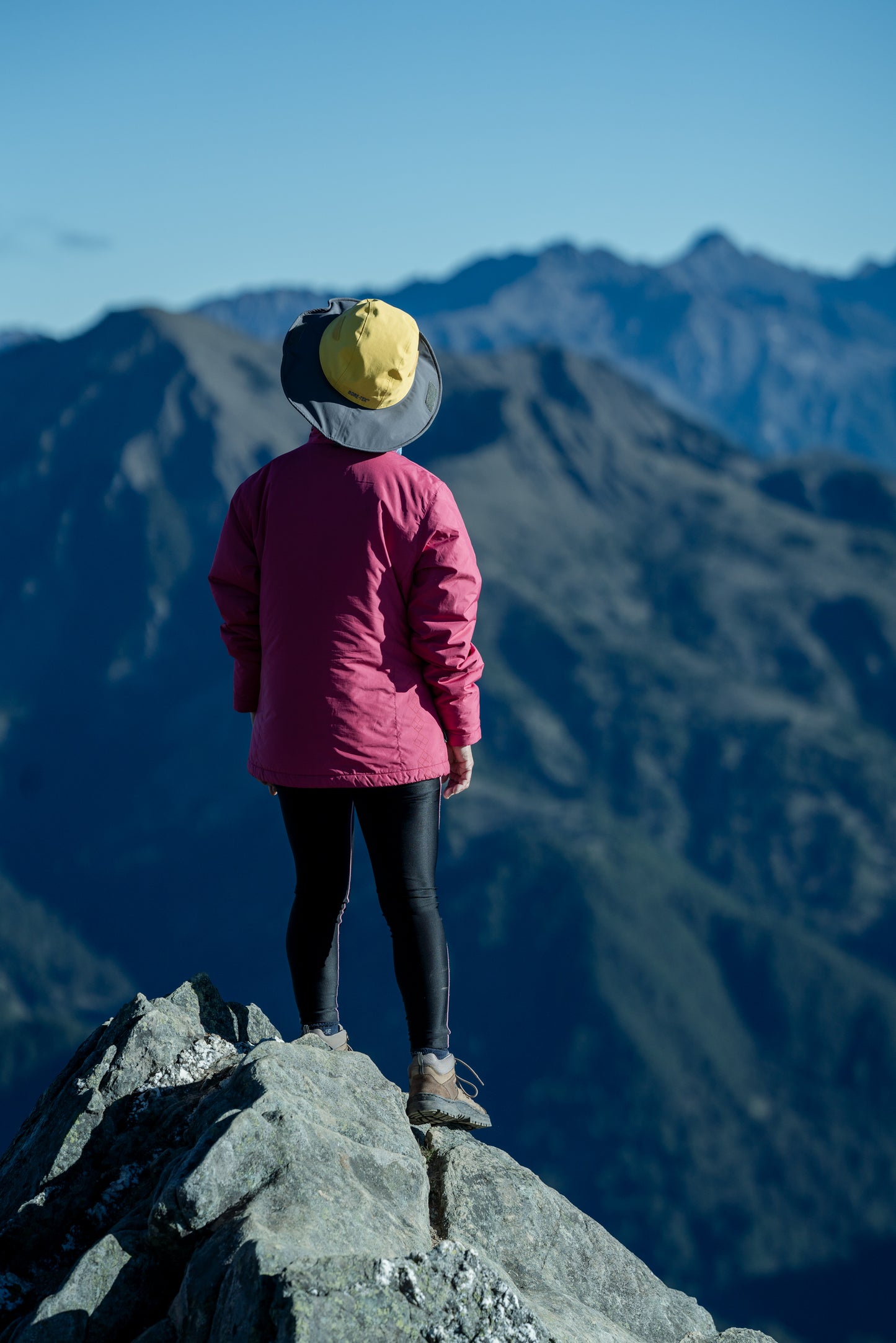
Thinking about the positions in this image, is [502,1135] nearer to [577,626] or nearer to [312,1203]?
[577,626]

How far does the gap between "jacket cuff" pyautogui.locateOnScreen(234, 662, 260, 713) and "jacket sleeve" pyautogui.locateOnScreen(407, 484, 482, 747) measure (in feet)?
2.64

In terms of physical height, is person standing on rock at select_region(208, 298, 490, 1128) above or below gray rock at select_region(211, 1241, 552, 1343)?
above

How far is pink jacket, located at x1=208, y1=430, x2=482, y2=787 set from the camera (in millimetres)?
4562

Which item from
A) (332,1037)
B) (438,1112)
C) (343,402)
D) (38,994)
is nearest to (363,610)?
(343,402)

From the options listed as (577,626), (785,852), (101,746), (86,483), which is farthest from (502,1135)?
(86,483)

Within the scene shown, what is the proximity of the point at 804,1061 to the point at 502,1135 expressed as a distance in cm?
2999

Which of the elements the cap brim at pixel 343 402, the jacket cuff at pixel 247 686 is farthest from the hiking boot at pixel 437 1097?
the cap brim at pixel 343 402

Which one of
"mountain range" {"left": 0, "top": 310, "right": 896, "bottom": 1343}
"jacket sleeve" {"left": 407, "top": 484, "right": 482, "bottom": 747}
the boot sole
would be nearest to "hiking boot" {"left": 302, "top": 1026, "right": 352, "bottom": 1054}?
the boot sole

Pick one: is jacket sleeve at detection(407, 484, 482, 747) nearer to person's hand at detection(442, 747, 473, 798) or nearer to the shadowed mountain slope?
person's hand at detection(442, 747, 473, 798)

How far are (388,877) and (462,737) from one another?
67 centimetres

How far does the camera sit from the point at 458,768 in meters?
4.99

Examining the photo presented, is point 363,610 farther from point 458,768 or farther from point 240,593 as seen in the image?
point 458,768

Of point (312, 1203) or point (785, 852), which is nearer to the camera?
point (312, 1203)

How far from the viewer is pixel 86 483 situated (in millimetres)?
188625
